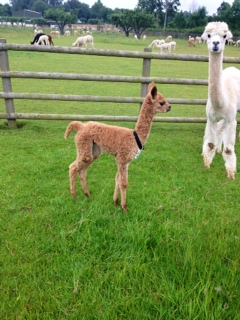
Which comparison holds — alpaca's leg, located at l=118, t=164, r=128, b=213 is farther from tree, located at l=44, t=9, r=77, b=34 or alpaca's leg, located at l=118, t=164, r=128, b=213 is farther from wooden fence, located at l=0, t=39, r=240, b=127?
tree, located at l=44, t=9, r=77, b=34

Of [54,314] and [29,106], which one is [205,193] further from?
[29,106]

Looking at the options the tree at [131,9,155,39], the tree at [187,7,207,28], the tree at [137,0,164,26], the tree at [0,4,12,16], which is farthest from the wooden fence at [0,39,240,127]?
the tree at [0,4,12,16]

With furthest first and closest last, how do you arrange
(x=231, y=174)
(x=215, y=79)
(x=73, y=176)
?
(x=231, y=174)
(x=215, y=79)
(x=73, y=176)

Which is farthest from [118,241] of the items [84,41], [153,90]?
[84,41]

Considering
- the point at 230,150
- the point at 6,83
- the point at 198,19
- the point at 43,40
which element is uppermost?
the point at 198,19

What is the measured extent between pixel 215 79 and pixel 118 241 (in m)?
2.54

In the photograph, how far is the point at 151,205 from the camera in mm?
3248

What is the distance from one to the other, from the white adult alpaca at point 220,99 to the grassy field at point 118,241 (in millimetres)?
297

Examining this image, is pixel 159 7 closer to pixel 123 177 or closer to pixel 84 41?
pixel 84 41

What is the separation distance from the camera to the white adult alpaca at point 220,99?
3740 millimetres

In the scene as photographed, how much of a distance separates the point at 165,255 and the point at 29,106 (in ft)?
20.0

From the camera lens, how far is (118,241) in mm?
2607

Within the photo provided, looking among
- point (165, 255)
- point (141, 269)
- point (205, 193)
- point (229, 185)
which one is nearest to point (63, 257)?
point (141, 269)

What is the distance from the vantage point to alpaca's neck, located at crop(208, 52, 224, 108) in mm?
3819
